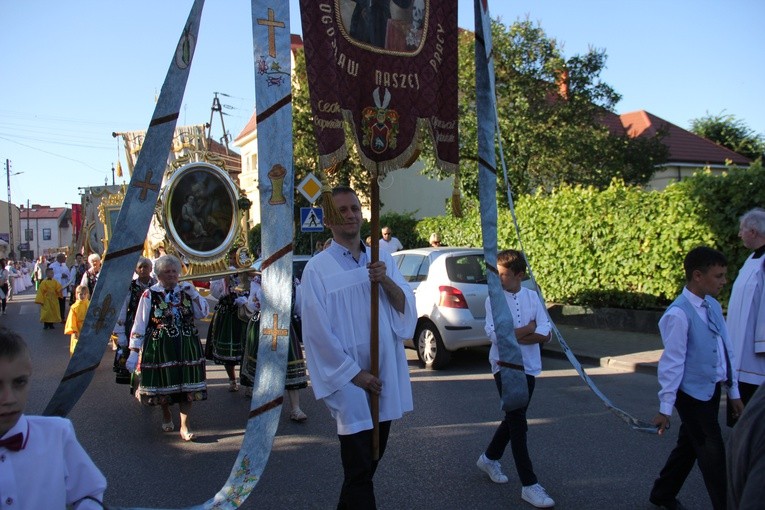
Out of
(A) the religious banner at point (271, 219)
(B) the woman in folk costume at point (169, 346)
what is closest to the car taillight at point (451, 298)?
(B) the woman in folk costume at point (169, 346)

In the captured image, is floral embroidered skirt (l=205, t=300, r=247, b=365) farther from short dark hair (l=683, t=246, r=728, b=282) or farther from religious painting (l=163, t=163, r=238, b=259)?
short dark hair (l=683, t=246, r=728, b=282)

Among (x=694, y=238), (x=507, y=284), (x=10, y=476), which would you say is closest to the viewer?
(x=10, y=476)

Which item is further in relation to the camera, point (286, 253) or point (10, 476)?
point (286, 253)

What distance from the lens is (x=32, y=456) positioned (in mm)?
2041

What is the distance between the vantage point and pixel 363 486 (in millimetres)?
3252

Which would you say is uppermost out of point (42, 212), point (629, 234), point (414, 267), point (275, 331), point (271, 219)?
point (42, 212)

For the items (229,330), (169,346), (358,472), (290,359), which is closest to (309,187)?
(229,330)

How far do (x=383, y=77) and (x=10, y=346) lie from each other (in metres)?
2.37

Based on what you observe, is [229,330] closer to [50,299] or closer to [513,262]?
[513,262]

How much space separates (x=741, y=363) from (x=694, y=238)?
724 cm

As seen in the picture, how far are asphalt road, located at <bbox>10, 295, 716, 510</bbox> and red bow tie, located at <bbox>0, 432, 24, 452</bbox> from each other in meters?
2.85

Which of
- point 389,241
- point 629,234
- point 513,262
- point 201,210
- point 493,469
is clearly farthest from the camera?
point 389,241

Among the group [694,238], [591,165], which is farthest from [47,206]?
[694,238]

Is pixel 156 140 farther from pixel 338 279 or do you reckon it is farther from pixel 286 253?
pixel 338 279
